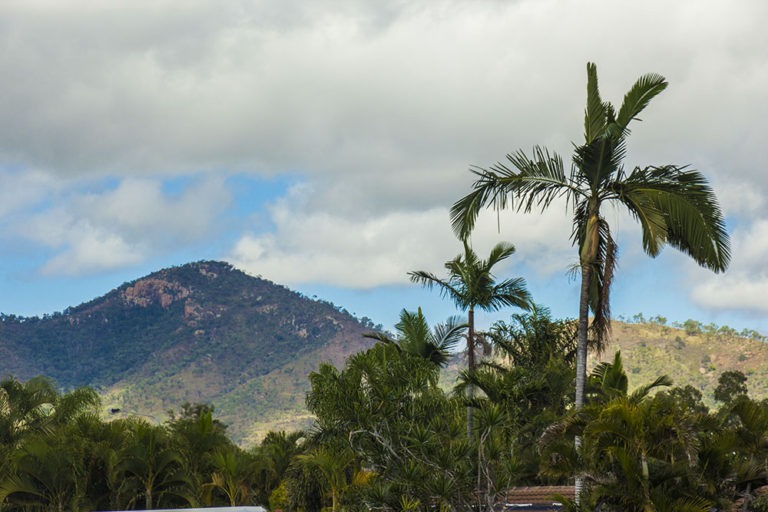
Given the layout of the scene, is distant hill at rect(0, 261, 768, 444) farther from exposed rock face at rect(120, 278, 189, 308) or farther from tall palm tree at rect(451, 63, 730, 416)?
tall palm tree at rect(451, 63, 730, 416)

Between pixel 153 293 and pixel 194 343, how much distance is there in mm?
24134

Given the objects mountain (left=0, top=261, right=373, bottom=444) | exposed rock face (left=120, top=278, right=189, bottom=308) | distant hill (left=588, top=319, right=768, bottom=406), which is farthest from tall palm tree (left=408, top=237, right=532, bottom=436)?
exposed rock face (left=120, top=278, right=189, bottom=308)

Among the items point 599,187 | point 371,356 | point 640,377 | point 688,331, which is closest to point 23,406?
point 371,356

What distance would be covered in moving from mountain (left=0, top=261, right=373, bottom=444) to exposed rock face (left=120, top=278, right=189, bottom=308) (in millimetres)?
224

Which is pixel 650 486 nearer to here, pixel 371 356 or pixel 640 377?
pixel 371 356

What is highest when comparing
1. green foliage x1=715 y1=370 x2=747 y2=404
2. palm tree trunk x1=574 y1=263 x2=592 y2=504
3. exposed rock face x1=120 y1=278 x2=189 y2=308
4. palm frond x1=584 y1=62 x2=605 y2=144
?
exposed rock face x1=120 y1=278 x2=189 y2=308

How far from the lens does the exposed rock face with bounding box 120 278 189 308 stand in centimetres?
18375

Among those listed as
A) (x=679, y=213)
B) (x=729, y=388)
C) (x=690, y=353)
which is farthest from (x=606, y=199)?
(x=690, y=353)

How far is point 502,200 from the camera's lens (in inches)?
574

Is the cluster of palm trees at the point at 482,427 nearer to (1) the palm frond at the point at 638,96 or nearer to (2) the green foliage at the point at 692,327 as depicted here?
(1) the palm frond at the point at 638,96

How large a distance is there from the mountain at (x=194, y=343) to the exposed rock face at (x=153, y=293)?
0.74 feet

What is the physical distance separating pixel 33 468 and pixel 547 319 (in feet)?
62.0

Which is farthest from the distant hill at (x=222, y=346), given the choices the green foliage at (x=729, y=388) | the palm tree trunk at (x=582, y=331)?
the palm tree trunk at (x=582, y=331)

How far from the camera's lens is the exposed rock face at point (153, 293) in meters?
184
